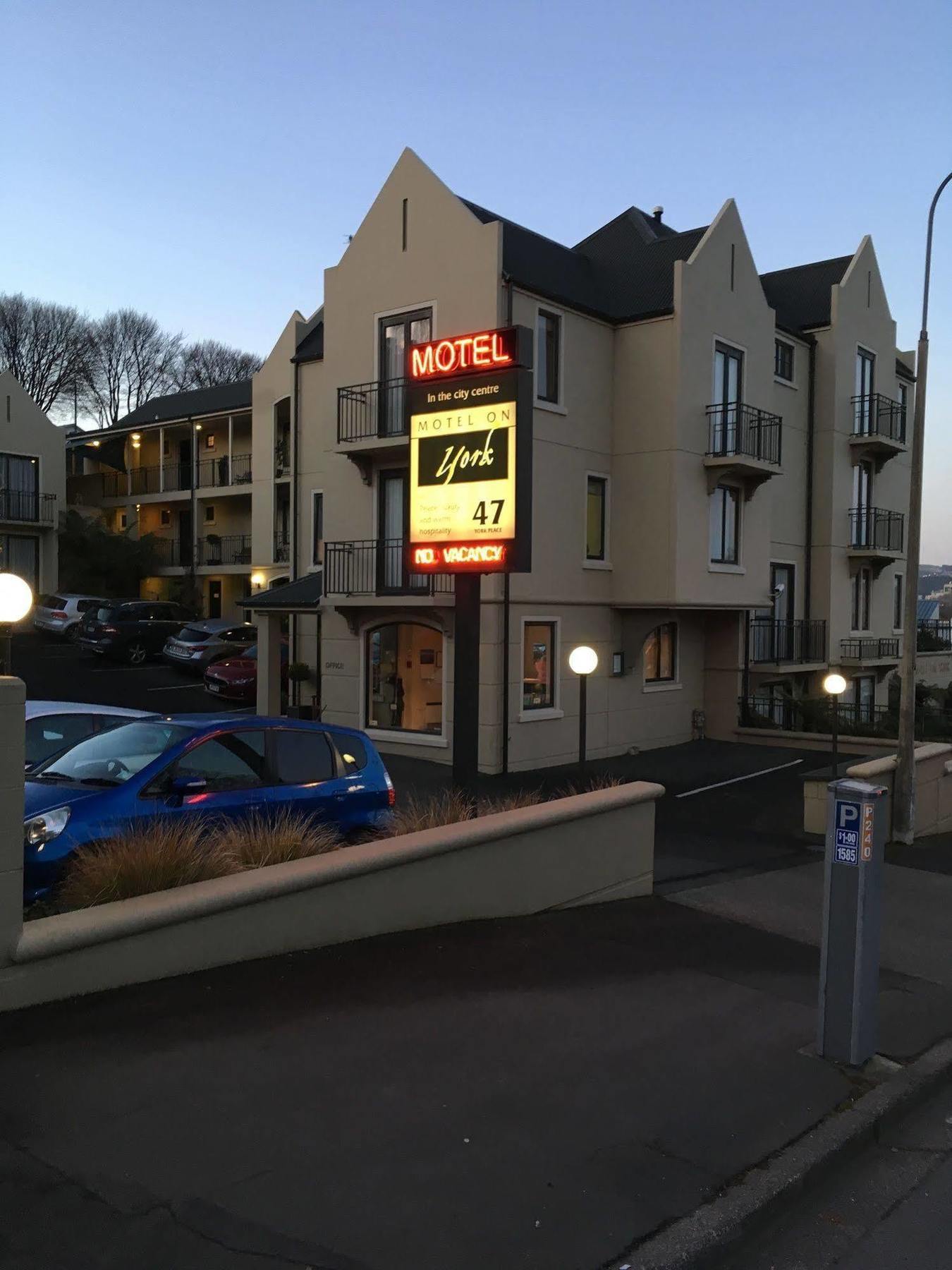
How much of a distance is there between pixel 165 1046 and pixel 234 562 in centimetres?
3640

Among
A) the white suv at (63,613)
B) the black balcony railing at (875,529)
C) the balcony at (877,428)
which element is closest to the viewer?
the balcony at (877,428)

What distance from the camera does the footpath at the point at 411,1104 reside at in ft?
12.9

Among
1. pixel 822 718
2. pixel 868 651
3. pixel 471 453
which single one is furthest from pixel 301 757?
pixel 868 651

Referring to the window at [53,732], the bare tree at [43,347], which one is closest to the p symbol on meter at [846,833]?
the window at [53,732]

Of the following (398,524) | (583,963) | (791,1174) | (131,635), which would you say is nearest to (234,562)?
(131,635)

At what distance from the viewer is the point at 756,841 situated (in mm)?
13914

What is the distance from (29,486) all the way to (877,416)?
1222 inches

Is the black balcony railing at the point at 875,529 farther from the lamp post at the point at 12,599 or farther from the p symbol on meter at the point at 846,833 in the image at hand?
the lamp post at the point at 12,599

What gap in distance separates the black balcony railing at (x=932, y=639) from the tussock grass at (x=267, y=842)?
32.1 metres

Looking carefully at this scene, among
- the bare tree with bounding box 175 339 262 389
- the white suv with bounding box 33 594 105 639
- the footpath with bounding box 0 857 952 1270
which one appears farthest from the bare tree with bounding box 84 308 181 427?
the footpath with bounding box 0 857 952 1270

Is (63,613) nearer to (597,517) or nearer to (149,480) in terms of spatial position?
(149,480)

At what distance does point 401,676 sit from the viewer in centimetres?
2047

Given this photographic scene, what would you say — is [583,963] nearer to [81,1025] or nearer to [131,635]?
[81,1025]

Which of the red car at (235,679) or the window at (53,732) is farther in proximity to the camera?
the red car at (235,679)
